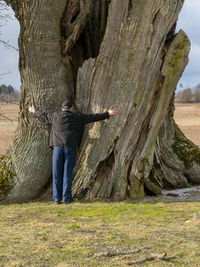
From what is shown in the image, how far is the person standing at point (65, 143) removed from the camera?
22.2ft

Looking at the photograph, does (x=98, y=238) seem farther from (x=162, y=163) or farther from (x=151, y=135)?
(x=162, y=163)

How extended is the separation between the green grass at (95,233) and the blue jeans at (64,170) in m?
0.44

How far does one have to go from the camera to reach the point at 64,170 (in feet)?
22.5

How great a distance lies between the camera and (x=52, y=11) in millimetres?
7078

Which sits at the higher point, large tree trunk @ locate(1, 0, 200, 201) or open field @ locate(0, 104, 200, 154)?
large tree trunk @ locate(1, 0, 200, 201)

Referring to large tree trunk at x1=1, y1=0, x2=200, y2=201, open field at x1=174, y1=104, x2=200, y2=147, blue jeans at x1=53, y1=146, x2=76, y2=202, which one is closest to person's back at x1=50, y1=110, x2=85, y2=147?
blue jeans at x1=53, y1=146, x2=76, y2=202

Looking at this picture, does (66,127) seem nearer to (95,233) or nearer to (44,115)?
(44,115)

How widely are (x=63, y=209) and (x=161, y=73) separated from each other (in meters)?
3.39

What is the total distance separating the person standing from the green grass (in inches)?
20.5

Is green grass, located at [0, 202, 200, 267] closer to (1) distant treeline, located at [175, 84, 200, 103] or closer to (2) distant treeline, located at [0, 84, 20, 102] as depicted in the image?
(2) distant treeline, located at [0, 84, 20, 102]

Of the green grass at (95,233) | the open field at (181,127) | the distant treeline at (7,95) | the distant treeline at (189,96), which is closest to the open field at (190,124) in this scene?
the open field at (181,127)

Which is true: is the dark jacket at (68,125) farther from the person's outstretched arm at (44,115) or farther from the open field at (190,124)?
the open field at (190,124)

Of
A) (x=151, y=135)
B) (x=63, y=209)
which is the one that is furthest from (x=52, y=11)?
(x=63, y=209)

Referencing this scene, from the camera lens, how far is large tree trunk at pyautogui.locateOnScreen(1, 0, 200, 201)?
22.7 ft
